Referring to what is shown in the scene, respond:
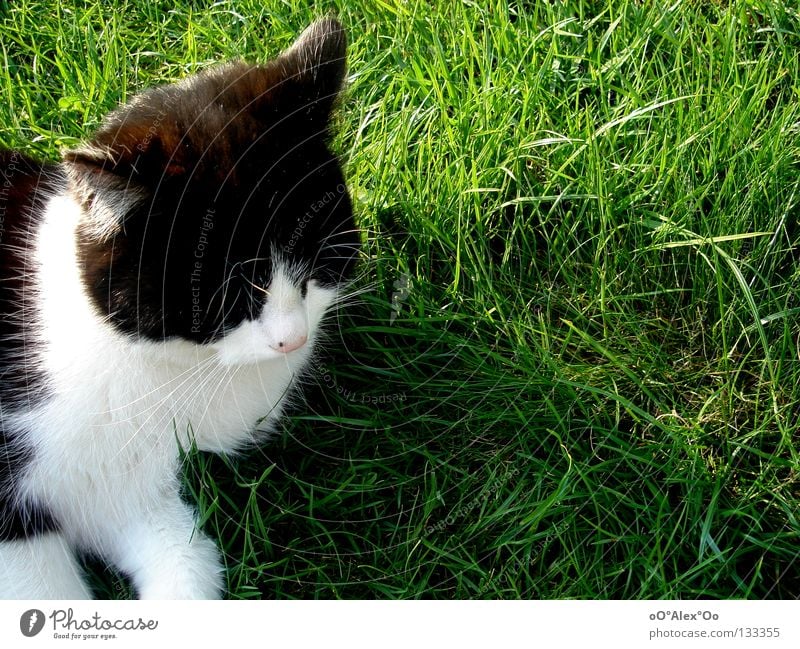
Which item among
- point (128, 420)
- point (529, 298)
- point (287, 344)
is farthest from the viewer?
point (529, 298)

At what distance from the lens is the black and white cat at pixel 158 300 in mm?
1148

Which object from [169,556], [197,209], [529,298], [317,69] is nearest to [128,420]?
[169,556]

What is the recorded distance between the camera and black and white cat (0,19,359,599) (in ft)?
3.77

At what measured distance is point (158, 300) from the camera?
3.85 ft

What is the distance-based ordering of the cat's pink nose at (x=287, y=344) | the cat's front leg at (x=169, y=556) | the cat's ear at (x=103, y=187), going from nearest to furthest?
1. the cat's ear at (x=103, y=187)
2. the cat's pink nose at (x=287, y=344)
3. the cat's front leg at (x=169, y=556)

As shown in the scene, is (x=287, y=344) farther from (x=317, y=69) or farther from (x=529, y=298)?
(x=529, y=298)

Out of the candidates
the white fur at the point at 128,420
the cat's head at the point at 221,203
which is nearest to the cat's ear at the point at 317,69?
the cat's head at the point at 221,203

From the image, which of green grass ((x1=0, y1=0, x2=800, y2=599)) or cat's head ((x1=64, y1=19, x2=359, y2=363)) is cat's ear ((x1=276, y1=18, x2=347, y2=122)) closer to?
cat's head ((x1=64, y1=19, x2=359, y2=363))

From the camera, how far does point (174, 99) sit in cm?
125

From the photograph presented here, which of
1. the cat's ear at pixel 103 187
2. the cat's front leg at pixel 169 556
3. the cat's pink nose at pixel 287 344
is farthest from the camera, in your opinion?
the cat's front leg at pixel 169 556

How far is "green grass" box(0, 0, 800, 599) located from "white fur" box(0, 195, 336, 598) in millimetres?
65

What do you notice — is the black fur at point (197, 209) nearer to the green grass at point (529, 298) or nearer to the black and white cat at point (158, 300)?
the black and white cat at point (158, 300)

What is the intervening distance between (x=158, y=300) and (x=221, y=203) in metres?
0.15

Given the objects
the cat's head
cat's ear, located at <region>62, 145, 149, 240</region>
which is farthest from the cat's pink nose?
cat's ear, located at <region>62, 145, 149, 240</region>
